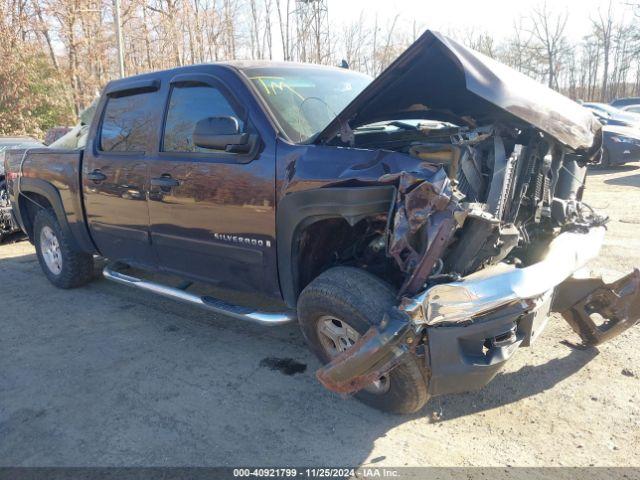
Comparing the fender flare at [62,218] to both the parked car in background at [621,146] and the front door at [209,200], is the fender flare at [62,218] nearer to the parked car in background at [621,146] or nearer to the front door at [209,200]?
the front door at [209,200]

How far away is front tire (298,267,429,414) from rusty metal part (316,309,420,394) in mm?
209

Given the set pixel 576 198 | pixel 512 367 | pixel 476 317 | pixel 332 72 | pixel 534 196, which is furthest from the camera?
pixel 332 72

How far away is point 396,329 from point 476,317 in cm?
47

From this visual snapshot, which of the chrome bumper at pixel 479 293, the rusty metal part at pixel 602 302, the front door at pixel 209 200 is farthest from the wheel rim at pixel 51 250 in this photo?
the rusty metal part at pixel 602 302

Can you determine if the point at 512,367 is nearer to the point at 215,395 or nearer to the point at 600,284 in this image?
the point at 600,284

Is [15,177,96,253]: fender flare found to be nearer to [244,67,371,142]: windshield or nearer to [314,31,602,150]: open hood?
[244,67,371,142]: windshield

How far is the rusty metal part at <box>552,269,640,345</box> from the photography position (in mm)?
3338

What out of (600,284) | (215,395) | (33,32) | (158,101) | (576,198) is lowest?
(215,395)

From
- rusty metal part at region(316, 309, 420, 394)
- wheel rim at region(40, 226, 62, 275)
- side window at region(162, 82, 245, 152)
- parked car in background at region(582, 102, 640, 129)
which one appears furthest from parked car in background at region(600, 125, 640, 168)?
rusty metal part at region(316, 309, 420, 394)

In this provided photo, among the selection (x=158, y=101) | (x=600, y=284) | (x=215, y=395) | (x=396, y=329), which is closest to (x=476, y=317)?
(x=396, y=329)

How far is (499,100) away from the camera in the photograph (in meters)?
2.63

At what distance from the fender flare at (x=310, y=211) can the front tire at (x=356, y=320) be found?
285 millimetres

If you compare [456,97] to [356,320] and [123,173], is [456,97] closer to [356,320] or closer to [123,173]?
[356,320]

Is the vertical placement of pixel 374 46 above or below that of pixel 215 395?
above
